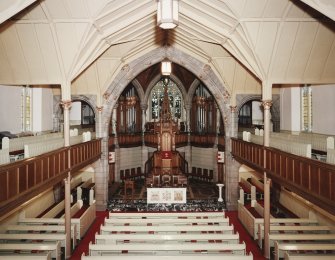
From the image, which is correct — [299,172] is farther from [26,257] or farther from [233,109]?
[233,109]

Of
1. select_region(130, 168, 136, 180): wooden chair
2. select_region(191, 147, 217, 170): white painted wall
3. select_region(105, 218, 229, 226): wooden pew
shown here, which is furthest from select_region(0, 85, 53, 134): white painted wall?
select_region(191, 147, 217, 170): white painted wall

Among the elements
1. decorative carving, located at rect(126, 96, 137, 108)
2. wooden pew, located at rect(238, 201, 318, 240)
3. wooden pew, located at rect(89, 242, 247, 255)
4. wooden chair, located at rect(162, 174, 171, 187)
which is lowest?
wooden pew, located at rect(238, 201, 318, 240)

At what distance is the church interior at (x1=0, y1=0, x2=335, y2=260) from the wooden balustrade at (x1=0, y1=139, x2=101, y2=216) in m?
0.06

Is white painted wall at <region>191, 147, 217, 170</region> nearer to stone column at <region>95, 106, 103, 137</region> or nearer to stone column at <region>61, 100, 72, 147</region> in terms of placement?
stone column at <region>95, 106, 103, 137</region>

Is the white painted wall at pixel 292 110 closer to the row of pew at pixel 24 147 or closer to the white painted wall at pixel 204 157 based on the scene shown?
the white painted wall at pixel 204 157

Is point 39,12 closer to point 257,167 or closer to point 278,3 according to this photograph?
point 278,3

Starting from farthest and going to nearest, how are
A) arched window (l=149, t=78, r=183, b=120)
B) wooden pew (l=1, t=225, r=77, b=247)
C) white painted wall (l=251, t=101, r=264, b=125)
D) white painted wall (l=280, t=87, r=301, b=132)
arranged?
arched window (l=149, t=78, r=183, b=120)
white painted wall (l=251, t=101, r=264, b=125)
white painted wall (l=280, t=87, r=301, b=132)
wooden pew (l=1, t=225, r=77, b=247)

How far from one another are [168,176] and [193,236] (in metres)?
8.87

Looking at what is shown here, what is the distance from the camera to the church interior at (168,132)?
33.6 feet

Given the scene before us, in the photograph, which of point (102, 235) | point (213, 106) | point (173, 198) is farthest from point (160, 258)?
point (213, 106)

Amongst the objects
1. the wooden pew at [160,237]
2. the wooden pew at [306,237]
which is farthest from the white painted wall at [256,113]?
the wooden pew at [160,237]

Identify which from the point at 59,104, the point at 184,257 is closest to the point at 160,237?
the point at 184,257

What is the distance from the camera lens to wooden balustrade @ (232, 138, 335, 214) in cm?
844

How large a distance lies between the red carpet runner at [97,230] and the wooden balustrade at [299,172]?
3000 mm
